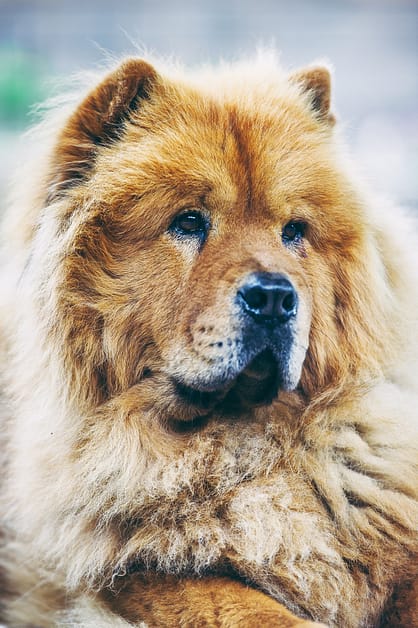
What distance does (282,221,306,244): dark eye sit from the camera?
257 cm

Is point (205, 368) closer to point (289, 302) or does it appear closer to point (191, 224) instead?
point (289, 302)

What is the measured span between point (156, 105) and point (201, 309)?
0.78m

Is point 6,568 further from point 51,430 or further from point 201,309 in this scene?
point 201,309

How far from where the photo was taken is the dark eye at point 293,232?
257cm

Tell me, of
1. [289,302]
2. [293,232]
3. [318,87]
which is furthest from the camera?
[318,87]

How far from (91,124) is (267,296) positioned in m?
0.88

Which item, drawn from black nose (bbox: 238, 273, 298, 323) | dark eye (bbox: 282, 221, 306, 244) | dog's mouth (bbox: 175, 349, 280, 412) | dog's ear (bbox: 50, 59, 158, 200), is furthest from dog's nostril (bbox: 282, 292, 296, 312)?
dog's ear (bbox: 50, 59, 158, 200)

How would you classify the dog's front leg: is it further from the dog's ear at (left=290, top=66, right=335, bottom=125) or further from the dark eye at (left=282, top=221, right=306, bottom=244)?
the dog's ear at (left=290, top=66, right=335, bottom=125)

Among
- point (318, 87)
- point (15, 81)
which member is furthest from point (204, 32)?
point (318, 87)

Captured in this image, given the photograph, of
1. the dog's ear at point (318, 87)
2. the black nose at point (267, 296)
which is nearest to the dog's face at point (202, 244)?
the black nose at point (267, 296)

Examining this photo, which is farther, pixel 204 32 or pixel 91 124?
pixel 204 32

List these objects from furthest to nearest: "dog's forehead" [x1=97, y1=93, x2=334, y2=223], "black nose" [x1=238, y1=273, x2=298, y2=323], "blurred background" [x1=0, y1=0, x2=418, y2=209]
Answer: "blurred background" [x1=0, y1=0, x2=418, y2=209] < "dog's forehead" [x1=97, y1=93, x2=334, y2=223] < "black nose" [x1=238, y1=273, x2=298, y2=323]

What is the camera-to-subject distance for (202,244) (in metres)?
2.48

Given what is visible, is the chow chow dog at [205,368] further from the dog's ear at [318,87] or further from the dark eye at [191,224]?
the dog's ear at [318,87]
